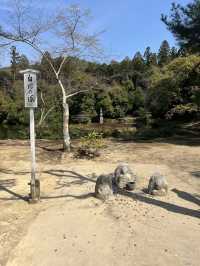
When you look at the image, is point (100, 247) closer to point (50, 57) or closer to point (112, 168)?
point (112, 168)

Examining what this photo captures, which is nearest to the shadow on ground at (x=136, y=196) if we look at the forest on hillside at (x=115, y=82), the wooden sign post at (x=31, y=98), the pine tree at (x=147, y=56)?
the wooden sign post at (x=31, y=98)

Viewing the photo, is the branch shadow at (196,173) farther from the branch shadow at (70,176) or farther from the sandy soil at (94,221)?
the branch shadow at (70,176)

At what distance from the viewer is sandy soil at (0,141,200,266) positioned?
390cm

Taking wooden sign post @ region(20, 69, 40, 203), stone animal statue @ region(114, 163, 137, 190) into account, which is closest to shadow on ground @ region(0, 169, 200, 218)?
stone animal statue @ region(114, 163, 137, 190)

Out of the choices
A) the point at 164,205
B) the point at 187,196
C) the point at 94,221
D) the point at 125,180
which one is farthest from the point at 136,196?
the point at 94,221

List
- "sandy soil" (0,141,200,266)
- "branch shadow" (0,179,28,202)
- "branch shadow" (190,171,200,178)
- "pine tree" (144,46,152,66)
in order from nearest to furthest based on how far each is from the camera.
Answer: "sandy soil" (0,141,200,266) → "branch shadow" (0,179,28,202) → "branch shadow" (190,171,200,178) → "pine tree" (144,46,152,66)

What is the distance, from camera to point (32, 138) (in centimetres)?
606

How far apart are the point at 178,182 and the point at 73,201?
2177 mm

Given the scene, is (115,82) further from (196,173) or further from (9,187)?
(9,187)

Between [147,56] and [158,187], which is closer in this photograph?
[158,187]

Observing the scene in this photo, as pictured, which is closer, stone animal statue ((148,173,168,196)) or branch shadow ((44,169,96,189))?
stone animal statue ((148,173,168,196))

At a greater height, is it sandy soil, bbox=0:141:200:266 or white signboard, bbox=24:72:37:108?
white signboard, bbox=24:72:37:108

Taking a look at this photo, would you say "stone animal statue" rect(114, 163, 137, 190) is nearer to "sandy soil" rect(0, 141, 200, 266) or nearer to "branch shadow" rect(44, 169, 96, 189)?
"sandy soil" rect(0, 141, 200, 266)

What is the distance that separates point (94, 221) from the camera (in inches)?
197
